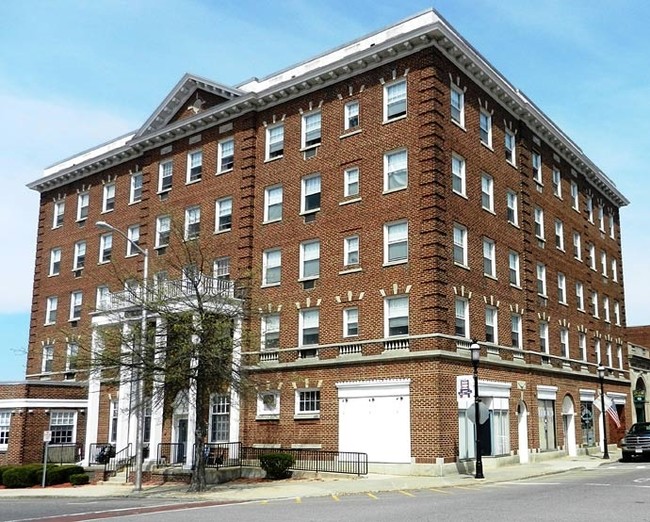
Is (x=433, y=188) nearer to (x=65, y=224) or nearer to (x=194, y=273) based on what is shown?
(x=194, y=273)

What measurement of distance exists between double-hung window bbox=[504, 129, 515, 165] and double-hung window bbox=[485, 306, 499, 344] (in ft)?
26.4

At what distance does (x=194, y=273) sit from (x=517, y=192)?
18380mm

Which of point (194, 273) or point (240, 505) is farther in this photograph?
point (194, 273)

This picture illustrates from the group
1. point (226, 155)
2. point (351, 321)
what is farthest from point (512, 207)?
point (226, 155)

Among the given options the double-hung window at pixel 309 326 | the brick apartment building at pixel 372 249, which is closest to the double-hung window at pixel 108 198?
the brick apartment building at pixel 372 249

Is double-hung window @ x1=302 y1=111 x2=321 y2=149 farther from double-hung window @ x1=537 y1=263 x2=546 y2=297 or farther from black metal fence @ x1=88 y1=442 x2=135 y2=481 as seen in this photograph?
black metal fence @ x1=88 y1=442 x2=135 y2=481

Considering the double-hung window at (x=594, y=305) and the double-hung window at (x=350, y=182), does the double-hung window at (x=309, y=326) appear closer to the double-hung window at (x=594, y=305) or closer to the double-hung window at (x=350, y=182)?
the double-hung window at (x=350, y=182)

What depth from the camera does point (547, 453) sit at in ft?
121

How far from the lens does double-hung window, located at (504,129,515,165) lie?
37594 mm

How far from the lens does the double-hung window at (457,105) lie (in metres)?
33.1

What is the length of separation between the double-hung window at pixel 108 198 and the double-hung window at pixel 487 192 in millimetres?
22081

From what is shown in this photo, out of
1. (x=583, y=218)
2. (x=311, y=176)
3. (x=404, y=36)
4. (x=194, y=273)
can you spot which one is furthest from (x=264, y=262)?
(x=583, y=218)

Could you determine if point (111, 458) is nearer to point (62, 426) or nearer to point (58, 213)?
point (62, 426)

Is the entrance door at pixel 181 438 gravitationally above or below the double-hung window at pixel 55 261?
below
